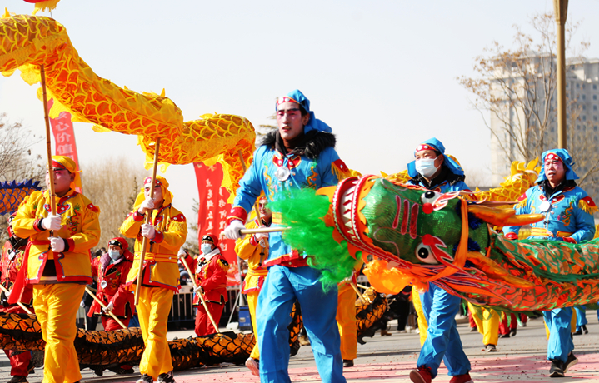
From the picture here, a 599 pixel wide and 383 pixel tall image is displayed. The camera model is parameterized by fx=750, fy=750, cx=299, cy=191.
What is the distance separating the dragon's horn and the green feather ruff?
62 cm

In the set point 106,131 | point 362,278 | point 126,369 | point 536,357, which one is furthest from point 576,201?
point 362,278

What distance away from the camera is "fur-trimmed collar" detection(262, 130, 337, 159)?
16.9 ft

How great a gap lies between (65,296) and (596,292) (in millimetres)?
4448

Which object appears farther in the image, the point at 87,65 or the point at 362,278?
the point at 362,278

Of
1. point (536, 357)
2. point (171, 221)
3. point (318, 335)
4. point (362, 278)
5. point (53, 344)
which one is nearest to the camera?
point (318, 335)

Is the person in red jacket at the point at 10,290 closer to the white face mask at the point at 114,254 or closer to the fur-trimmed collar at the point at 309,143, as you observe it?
the white face mask at the point at 114,254

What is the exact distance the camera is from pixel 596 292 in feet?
13.9

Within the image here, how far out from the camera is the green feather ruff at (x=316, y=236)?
364cm

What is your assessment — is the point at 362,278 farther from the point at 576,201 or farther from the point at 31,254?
the point at 31,254

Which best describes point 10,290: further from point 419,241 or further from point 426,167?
point 419,241

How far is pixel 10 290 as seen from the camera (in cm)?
1008

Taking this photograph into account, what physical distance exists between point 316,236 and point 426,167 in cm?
282

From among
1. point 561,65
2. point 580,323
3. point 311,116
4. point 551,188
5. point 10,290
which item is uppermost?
point 561,65

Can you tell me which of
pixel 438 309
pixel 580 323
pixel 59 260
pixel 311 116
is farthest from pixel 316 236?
pixel 580 323
